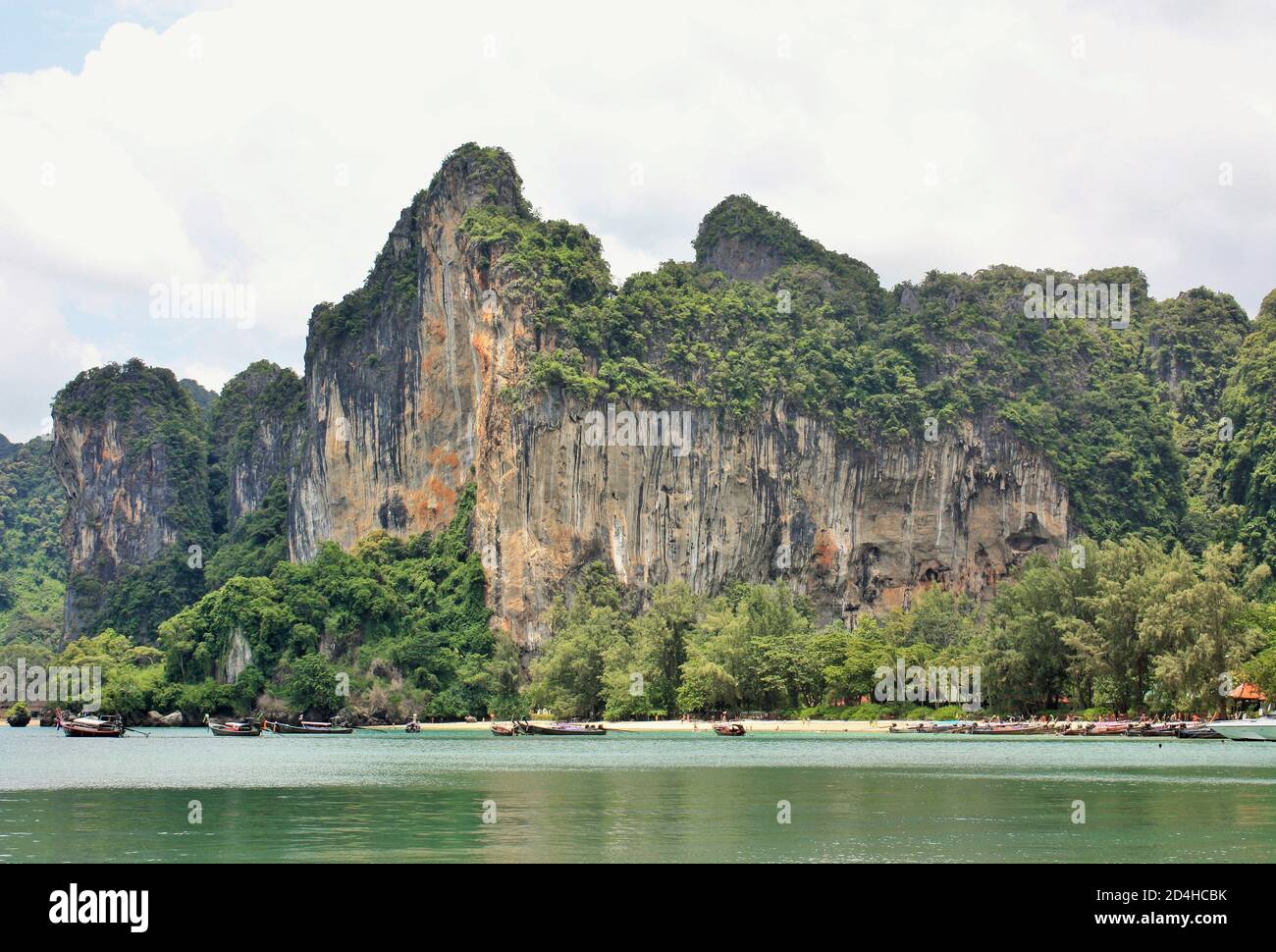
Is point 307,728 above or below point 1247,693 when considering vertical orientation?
below

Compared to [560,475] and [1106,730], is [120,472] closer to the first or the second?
[560,475]

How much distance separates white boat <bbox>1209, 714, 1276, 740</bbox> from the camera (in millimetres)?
57906

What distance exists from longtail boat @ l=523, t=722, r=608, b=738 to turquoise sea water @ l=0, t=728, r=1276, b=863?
63.1 ft

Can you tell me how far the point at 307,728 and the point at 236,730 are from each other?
5799mm

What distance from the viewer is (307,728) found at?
9012 centimetres

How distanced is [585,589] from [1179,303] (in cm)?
6772

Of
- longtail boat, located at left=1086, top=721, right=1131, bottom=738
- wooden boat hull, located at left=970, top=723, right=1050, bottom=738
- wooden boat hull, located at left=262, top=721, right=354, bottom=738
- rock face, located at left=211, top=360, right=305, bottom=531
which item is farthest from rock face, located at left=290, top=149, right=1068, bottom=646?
longtail boat, located at left=1086, top=721, right=1131, bottom=738

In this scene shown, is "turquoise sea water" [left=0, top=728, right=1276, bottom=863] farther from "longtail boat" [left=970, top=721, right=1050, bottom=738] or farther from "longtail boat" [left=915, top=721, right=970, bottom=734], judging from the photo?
"longtail boat" [left=915, top=721, right=970, bottom=734]

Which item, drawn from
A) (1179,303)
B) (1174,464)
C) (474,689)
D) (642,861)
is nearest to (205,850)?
(642,861)

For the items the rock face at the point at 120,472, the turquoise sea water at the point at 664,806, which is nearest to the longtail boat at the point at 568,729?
the turquoise sea water at the point at 664,806

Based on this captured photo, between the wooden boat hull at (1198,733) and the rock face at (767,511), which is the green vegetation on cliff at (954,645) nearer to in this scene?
the wooden boat hull at (1198,733)

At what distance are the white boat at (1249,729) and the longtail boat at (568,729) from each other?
31353 mm

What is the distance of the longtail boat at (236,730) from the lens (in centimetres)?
8525

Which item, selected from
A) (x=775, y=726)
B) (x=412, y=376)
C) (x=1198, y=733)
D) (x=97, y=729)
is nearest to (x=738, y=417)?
(x=412, y=376)
